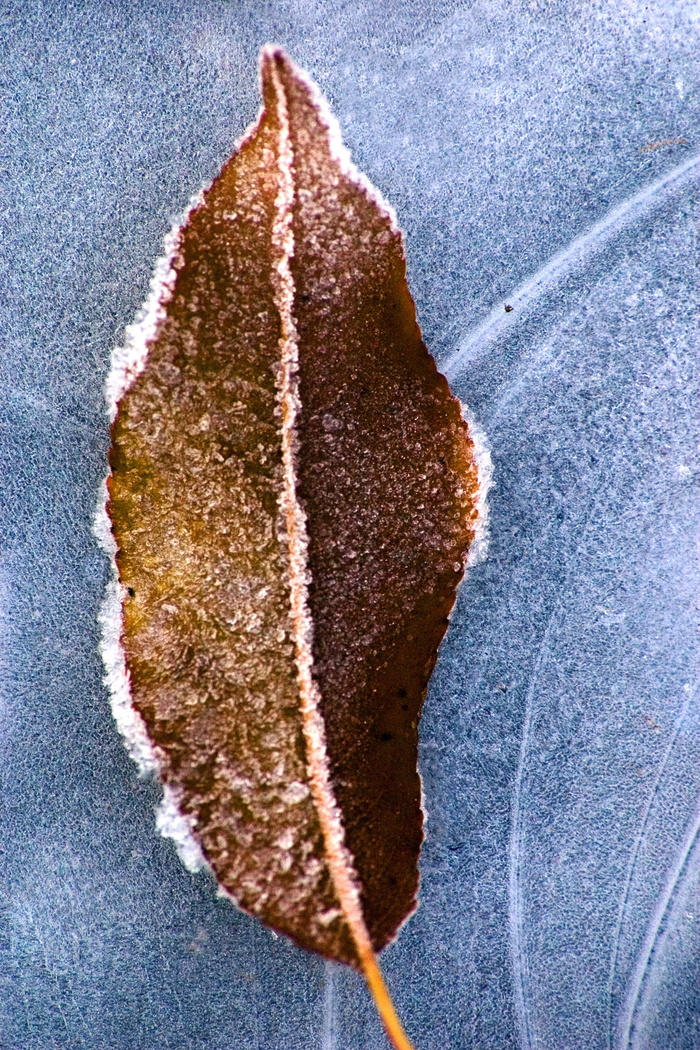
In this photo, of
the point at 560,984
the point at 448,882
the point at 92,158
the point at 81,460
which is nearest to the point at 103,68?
the point at 92,158

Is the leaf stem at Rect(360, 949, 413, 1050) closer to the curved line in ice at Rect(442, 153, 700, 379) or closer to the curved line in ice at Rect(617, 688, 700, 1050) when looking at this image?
the curved line in ice at Rect(617, 688, 700, 1050)

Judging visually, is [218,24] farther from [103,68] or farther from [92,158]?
[92,158]

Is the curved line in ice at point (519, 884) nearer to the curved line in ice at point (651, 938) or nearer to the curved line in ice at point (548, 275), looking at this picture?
the curved line in ice at point (651, 938)

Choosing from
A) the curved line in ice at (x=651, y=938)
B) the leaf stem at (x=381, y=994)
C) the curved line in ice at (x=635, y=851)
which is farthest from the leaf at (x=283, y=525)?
the curved line in ice at (x=651, y=938)

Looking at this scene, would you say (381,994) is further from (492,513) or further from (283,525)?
(492,513)

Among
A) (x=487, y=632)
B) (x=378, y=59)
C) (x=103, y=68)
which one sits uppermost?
(x=378, y=59)

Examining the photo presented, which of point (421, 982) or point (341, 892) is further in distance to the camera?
point (421, 982)

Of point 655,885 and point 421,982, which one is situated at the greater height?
point 655,885
